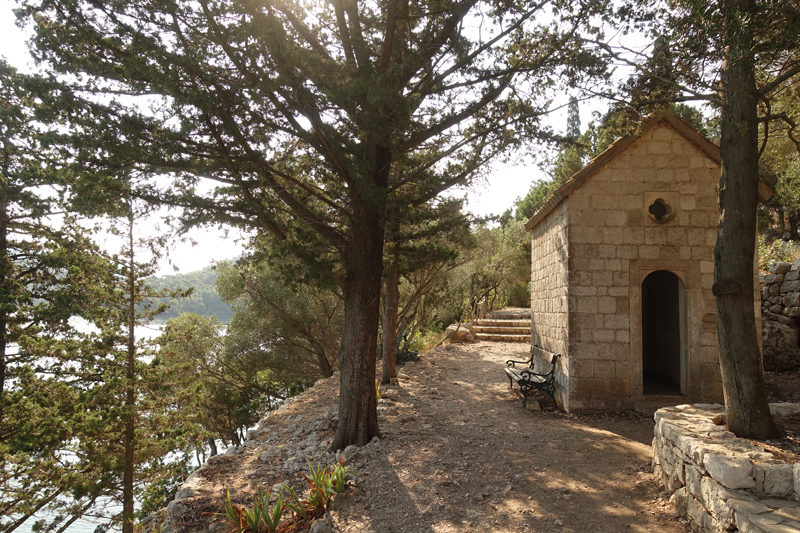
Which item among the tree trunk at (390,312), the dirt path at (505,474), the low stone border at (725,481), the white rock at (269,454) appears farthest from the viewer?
the tree trunk at (390,312)

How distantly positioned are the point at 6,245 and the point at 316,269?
10.3 meters

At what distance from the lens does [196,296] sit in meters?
13.8

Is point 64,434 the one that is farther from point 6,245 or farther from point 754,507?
point 754,507

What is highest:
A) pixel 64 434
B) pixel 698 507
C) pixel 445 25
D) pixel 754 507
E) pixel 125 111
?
pixel 445 25

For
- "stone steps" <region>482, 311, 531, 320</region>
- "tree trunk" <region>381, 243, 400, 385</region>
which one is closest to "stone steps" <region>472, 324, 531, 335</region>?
"stone steps" <region>482, 311, 531, 320</region>

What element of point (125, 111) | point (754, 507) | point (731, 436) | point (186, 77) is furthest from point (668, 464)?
point (125, 111)

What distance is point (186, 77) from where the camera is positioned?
459 cm

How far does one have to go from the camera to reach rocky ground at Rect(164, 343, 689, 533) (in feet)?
12.8

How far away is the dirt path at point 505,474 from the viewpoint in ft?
12.7

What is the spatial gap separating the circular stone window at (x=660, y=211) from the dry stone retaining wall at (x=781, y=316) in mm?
3355

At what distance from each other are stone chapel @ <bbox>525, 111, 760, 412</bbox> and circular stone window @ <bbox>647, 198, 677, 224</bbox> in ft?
0.06

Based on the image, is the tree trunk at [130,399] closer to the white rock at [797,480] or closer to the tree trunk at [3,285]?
the tree trunk at [3,285]

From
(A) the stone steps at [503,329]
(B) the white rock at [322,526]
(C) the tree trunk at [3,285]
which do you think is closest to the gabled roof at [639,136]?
(B) the white rock at [322,526]

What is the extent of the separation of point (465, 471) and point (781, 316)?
7.87 metres
